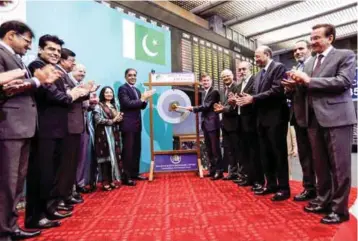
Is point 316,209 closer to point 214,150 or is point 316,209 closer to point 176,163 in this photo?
point 214,150

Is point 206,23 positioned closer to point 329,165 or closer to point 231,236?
point 329,165

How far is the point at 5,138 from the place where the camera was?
1.66 meters

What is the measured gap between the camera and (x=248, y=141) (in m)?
3.20

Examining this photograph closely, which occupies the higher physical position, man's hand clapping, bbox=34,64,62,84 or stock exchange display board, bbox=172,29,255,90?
stock exchange display board, bbox=172,29,255,90

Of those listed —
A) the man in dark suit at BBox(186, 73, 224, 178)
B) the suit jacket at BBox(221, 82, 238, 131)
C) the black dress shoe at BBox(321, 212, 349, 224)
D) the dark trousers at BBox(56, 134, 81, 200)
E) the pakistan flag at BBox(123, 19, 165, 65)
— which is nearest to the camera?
the black dress shoe at BBox(321, 212, 349, 224)

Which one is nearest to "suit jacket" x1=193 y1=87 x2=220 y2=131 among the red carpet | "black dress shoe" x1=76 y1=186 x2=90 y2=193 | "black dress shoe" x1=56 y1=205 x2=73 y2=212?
the red carpet

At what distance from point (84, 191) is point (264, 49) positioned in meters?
2.51

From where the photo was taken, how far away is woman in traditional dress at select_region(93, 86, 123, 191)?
3.46 metres

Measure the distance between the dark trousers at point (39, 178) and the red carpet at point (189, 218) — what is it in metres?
0.19

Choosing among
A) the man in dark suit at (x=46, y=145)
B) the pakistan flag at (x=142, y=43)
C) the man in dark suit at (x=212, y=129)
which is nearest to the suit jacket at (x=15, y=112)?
the man in dark suit at (x=46, y=145)

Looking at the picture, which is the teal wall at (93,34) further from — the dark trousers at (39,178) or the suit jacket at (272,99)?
the suit jacket at (272,99)

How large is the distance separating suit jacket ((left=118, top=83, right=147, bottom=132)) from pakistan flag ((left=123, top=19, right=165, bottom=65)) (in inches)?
42.0

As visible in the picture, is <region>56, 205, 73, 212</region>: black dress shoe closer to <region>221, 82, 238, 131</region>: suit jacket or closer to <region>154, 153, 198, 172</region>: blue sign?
<region>154, 153, 198, 172</region>: blue sign

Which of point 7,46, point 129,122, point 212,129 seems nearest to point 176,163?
point 212,129
